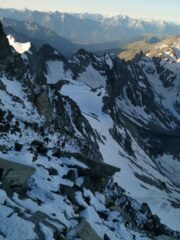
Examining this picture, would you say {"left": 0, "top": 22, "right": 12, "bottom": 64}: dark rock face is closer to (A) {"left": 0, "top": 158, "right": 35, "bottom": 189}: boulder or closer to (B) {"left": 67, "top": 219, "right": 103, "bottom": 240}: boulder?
(A) {"left": 0, "top": 158, "right": 35, "bottom": 189}: boulder

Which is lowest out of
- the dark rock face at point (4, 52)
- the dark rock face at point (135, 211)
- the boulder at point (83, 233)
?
the dark rock face at point (135, 211)

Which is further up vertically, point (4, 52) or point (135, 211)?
point (4, 52)

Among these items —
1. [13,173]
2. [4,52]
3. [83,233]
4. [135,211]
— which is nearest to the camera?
[83,233]

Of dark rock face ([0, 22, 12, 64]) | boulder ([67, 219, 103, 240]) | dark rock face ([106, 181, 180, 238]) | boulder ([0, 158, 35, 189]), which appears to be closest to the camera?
boulder ([67, 219, 103, 240])

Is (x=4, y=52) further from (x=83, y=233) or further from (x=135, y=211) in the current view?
(x=83, y=233)

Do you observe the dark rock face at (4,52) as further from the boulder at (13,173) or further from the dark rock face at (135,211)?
the boulder at (13,173)

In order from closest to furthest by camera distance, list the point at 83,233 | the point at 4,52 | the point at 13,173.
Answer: the point at 83,233, the point at 13,173, the point at 4,52

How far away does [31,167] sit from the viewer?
2417 cm

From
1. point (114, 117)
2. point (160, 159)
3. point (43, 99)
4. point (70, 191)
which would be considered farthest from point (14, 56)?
point (160, 159)

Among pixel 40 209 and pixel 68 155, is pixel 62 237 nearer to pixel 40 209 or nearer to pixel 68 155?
pixel 40 209

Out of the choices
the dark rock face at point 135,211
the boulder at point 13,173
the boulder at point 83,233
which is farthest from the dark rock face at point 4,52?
the boulder at point 83,233

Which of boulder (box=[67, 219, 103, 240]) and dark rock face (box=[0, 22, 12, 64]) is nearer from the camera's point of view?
boulder (box=[67, 219, 103, 240])

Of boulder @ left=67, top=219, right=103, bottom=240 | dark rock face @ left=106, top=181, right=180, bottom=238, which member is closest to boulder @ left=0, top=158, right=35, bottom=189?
boulder @ left=67, top=219, right=103, bottom=240

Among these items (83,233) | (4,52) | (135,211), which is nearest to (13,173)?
(83,233)
